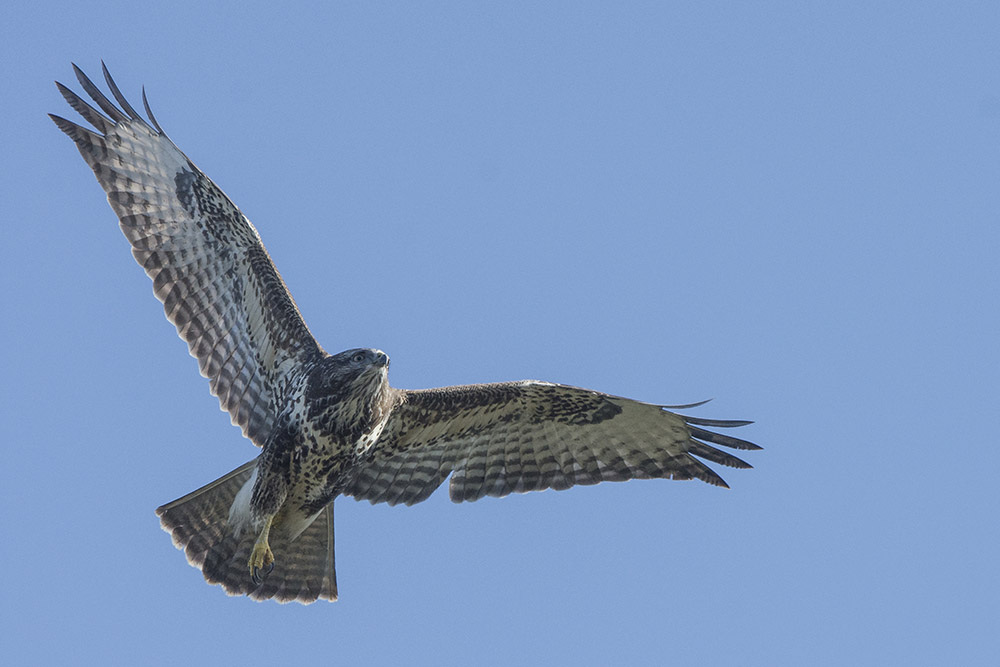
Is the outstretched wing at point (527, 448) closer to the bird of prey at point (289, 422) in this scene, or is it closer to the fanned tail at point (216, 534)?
the bird of prey at point (289, 422)

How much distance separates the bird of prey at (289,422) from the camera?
12.0 metres

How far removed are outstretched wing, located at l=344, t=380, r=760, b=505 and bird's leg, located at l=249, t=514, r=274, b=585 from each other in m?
0.96

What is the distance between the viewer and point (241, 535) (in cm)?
1226

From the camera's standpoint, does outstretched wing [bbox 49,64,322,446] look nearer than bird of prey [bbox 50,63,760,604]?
No

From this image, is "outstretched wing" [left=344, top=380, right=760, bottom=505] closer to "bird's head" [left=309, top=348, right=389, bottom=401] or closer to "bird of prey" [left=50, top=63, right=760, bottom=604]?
"bird of prey" [left=50, top=63, right=760, bottom=604]

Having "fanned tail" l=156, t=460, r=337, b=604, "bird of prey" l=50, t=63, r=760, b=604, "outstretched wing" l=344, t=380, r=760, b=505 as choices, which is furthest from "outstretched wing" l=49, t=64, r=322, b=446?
"outstretched wing" l=344, t=380, r=760, b=505

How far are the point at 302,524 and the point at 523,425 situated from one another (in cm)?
205

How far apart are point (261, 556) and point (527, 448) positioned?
2418 millimetres

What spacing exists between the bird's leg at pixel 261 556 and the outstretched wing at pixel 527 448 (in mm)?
960

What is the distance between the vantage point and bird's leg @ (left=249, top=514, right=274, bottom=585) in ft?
39.7

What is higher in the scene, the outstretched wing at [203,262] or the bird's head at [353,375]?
the outstretched wing at [203,262]

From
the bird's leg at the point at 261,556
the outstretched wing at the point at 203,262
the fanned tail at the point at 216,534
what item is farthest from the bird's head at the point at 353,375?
the bird's leg at the point at 261,556

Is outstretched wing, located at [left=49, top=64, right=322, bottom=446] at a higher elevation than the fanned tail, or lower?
higher

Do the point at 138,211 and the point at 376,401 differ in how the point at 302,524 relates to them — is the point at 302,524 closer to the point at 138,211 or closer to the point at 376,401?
the point at 376,401
